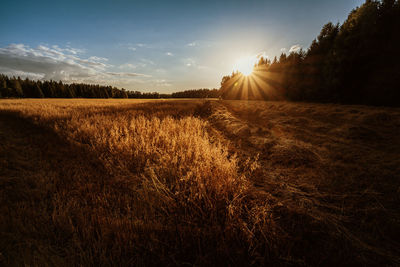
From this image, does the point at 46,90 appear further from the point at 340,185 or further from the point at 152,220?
the point at 340,185

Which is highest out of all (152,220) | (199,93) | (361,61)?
(199,93)

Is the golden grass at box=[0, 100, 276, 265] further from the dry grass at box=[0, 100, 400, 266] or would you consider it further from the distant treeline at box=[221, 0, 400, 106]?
the distant treeline at box=[221, 0, 400, 106]

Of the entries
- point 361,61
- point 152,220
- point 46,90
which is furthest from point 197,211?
point 46,90

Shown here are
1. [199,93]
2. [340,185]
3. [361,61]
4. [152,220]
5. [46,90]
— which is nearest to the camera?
[152,220]

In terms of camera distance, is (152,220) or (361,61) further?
(361,61)

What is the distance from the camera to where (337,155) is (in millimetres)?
4559

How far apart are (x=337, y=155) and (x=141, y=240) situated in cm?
618

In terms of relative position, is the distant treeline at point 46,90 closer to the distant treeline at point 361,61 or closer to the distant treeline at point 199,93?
the distant treeline at point 199,93

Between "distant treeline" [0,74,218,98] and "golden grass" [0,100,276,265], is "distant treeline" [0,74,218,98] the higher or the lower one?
the higher one

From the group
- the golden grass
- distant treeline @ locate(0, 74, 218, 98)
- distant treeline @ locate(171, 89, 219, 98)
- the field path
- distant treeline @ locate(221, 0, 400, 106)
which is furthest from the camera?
distant treeline @ locate(171, 89, 219, 98)

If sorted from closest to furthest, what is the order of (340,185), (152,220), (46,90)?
1. (152,220)
2. (340,185)
3. (46,90)

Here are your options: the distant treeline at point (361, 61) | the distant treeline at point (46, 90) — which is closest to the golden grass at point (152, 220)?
the distant treeline at point (361, 61)

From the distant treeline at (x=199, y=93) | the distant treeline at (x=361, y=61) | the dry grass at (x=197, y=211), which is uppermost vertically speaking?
the distant treeline at (x=199, y=93)

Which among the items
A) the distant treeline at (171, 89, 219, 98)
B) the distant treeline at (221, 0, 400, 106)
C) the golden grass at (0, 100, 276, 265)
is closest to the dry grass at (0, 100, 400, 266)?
the golden grass at (0, 100, 276, 265)
